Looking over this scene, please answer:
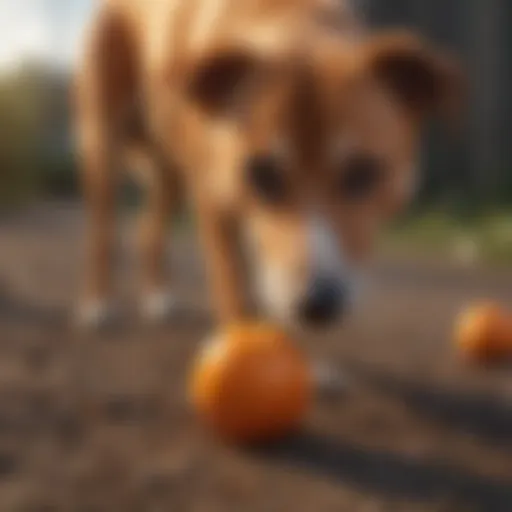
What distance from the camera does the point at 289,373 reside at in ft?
6.69

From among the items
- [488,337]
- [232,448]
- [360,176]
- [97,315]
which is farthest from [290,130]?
[97,315]

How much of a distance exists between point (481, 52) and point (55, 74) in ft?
9.38

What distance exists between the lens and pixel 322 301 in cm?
207

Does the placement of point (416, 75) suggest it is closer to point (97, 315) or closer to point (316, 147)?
point (316, 147)

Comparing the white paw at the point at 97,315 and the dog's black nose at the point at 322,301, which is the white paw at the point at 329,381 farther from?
the white paw at the point at 97,315

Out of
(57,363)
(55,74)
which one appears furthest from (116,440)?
(55,74)

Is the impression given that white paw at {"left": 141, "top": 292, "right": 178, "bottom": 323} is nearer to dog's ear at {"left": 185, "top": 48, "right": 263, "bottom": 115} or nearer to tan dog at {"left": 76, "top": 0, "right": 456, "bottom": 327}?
tan dog at {"left": 76, "top": 0, "right": 456, "bottom": 327}

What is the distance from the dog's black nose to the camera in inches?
81.0

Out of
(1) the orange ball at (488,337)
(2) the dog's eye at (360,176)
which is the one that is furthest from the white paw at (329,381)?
(2) the dog's eye at (360,176)

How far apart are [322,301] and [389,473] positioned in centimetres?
37

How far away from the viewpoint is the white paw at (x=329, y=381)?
2.43 m

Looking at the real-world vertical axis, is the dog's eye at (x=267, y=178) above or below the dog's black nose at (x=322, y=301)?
above

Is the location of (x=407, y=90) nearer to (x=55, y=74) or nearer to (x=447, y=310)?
(x=447, y=310)

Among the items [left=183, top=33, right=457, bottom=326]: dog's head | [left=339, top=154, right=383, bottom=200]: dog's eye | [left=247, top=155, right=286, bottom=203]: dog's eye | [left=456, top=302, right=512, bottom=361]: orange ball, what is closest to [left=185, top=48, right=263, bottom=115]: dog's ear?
[left=183, top=33, right=457, bottom=326]: dog's head
